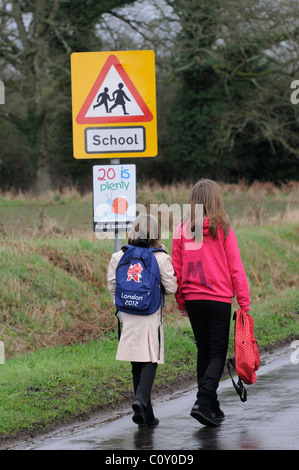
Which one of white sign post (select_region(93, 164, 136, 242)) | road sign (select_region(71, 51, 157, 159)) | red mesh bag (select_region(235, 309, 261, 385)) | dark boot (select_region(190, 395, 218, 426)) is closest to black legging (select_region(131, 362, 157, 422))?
dark boot (select_region(190, 395, 218, 426))

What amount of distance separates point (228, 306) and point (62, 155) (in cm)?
3829

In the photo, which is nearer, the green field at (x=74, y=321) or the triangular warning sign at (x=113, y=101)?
the green field at (x=74, y=321)

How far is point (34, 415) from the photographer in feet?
21.8

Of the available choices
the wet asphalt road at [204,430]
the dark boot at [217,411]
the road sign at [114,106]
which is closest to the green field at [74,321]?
→ the wet asphalt road at [204,430]

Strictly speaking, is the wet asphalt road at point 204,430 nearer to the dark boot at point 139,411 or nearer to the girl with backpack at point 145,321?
the dark boot at point 139,411

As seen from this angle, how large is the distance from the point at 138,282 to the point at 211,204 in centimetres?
84

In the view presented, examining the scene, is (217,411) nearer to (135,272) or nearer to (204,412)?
(204,412)

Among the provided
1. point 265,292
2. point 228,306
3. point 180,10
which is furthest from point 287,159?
point 228,306

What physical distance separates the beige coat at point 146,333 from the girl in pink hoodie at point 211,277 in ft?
0.44

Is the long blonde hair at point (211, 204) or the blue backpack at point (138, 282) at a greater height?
the long blonde hair at point (211, 204)

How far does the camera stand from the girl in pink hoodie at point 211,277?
21.1 ft

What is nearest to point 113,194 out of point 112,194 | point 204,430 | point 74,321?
point 112,194

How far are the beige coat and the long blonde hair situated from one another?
16.3 inches

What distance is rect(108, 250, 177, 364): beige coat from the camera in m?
6.46
